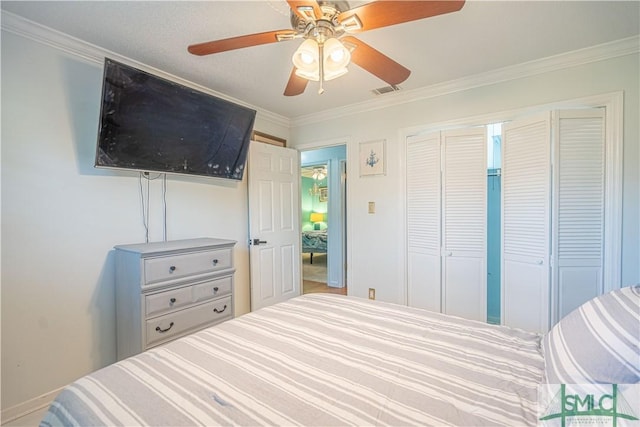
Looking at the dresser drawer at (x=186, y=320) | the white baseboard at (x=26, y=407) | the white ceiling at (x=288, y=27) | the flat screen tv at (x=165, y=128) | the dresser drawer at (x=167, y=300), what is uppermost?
the white ceiling at (x=288, y=27)

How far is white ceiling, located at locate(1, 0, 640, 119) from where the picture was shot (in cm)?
167

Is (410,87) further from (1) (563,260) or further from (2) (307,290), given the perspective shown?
(2) (307,290)

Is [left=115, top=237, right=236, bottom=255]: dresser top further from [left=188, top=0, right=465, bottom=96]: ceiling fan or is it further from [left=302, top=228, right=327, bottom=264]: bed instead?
[left=302, top=228, right=327, bottom=264]: bed

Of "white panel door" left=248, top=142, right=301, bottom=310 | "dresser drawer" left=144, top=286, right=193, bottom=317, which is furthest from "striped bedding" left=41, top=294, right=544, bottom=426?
"white panel door" left=248, top=142, right=301, bottom=310

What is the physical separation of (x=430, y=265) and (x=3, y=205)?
315 centimetres

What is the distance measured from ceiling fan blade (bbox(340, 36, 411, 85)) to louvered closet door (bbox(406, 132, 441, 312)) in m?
1.19

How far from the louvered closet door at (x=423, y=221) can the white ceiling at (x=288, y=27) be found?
68 centimetres

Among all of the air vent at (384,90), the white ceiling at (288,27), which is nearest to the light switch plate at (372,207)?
the air vent at (384,90)

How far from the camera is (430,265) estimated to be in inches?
111

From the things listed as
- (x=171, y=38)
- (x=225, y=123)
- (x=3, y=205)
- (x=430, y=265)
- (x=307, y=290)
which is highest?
(x=171, y=38)

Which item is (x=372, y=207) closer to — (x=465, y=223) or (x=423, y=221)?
(x=423, y=221)

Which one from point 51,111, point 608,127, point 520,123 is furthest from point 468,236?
point 51,111

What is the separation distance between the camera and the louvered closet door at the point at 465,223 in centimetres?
257

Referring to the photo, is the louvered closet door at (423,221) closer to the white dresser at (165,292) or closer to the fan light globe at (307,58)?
the fan light globe at (307,58)
